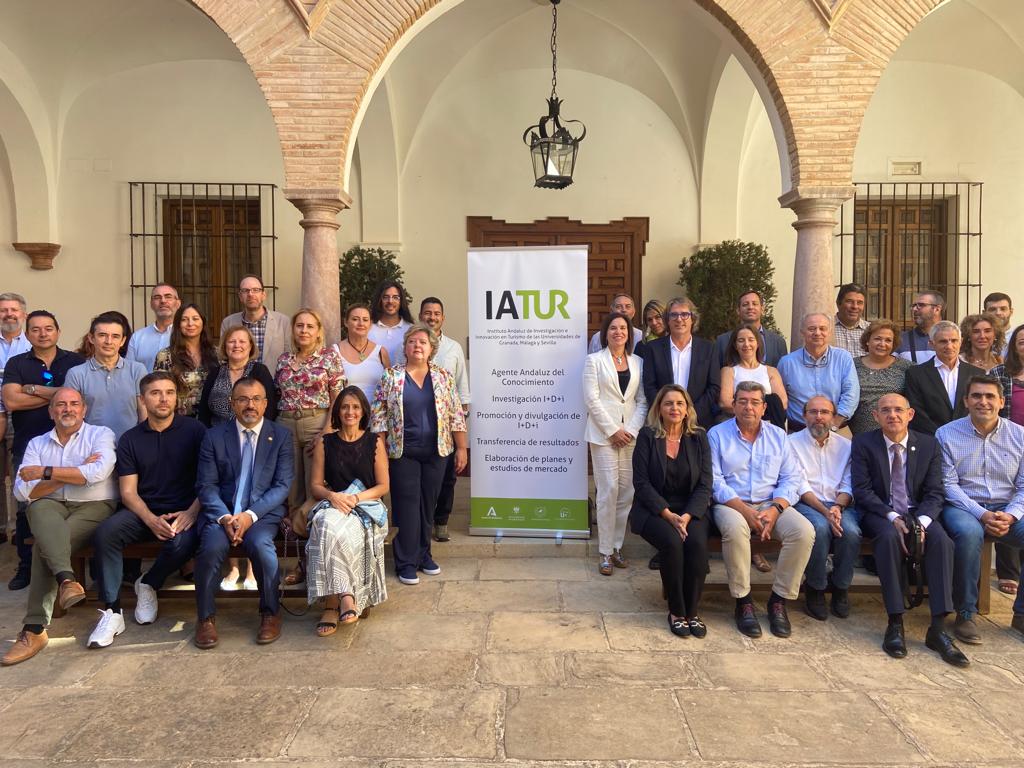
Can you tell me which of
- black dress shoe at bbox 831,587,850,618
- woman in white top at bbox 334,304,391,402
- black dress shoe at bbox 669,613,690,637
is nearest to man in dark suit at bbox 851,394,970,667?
black dress shoe at bbox 831,587,850,618

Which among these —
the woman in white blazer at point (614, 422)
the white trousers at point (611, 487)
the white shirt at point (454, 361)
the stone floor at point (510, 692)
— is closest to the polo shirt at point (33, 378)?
the stone floor at point (510, 692)

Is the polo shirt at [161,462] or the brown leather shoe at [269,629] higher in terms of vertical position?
the polo shirt at [161,462]

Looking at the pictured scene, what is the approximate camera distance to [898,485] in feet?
13.6

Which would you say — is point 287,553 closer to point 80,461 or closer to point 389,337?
point 80,461

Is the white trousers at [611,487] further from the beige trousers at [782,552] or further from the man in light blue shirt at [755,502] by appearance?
the beige trousers at [782,552]

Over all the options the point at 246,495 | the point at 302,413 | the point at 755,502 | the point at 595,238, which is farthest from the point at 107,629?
the point at 595,238

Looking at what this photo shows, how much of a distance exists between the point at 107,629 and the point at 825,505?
4.09 m

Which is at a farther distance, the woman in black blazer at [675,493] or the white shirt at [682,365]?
the white shirt at [682,365]

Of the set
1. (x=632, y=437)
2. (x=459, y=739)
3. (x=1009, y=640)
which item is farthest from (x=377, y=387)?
(x=1009, y=640)

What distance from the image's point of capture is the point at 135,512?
160 inches

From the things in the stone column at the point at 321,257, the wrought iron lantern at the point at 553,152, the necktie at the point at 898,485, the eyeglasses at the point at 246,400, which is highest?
the wrought iron lantern at the point at 553,152

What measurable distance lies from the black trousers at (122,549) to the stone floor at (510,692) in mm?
281

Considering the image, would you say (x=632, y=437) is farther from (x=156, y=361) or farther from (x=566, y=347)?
(x=156, y=361)

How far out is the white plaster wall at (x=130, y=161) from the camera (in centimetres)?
891
